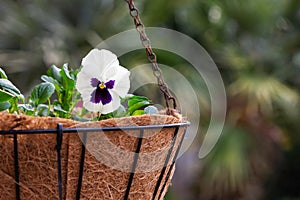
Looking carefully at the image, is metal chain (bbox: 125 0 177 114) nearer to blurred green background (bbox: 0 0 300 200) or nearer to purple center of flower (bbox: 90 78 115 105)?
purple center of flower (bbox: 90 78 115 105)

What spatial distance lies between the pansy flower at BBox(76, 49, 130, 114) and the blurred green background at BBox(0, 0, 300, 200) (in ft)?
5.79

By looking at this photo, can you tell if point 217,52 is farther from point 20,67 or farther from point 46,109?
point 46,109

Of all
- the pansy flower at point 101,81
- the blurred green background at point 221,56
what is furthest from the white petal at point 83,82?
the blurred green background at point 221,56

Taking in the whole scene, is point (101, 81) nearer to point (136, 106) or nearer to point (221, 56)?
point (136, 106)

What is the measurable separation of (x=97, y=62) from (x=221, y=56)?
2.30 metres

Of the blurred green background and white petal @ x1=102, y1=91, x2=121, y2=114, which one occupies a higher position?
the blurred green background

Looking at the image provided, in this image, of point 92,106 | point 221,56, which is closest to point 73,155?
point 92,106

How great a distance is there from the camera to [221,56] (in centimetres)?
284

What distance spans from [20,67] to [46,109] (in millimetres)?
1979

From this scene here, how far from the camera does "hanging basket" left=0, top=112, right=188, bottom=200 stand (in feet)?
1.70

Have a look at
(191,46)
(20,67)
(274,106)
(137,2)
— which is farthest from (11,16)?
(274,106)

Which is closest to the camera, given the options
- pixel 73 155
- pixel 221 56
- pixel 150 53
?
pixel 73 155

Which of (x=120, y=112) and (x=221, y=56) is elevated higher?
(x=221, y=56)

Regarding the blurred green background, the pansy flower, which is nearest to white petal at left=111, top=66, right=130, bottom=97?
the pansy flower
